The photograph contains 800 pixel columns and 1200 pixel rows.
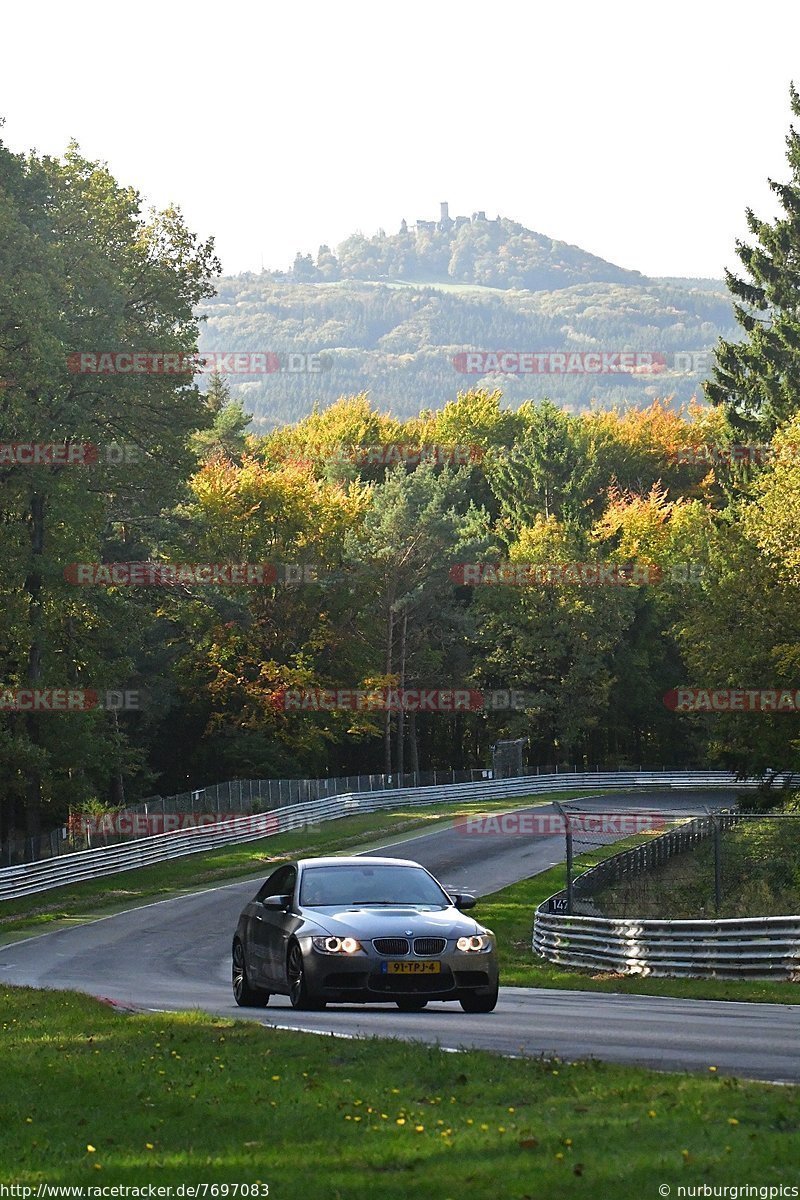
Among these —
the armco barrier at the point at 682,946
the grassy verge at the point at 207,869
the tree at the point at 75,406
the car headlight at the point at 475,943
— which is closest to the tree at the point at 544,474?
the grassy verge at the point at 207,869

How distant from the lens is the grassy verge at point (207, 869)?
3956 cm

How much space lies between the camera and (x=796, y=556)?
46.8 metres

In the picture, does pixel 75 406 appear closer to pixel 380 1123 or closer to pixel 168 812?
pixel 168 812

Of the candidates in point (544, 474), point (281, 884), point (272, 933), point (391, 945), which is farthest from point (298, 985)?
point (544, 474)

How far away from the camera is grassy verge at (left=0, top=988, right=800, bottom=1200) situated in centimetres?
753

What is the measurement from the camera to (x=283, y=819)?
59.6 metres

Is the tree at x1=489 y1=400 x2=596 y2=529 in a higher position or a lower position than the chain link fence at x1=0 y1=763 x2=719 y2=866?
higher

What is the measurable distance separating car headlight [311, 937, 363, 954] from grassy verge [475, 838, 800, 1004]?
555 centimetres

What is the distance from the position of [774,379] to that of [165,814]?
32420mm

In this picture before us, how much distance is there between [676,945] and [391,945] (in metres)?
8.90

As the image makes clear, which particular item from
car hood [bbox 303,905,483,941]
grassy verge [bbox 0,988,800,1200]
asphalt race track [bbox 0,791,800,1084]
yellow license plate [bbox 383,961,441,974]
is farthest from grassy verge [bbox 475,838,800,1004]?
grassy verge [bbox 0,988,800,1200]

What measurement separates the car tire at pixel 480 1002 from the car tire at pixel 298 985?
1.44 m

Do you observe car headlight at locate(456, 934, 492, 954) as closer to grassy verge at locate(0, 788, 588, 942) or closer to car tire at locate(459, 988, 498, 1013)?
car tire at locate(459, 988, 498, 1013)

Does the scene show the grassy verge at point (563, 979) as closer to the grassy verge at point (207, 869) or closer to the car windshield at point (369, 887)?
the car windshield at point (369, 887)
